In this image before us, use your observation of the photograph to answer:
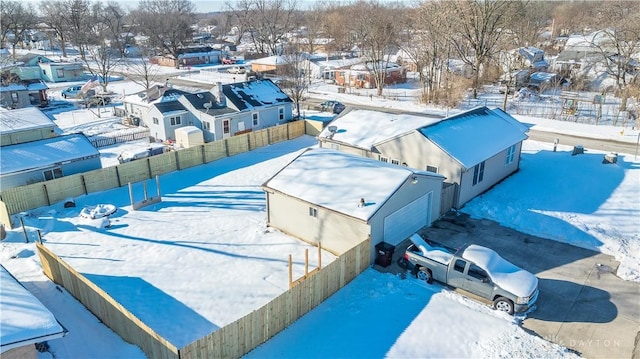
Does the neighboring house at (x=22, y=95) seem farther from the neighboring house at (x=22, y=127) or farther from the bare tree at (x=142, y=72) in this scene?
the neighboring house at (x=22, y=127)

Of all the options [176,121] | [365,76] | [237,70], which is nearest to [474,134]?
[176,121]

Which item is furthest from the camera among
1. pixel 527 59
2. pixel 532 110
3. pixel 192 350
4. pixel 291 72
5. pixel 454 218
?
pixel 527 59

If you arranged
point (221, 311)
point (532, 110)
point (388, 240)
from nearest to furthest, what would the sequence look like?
point (221, 311) → point (388, 240) → point (532, 110)

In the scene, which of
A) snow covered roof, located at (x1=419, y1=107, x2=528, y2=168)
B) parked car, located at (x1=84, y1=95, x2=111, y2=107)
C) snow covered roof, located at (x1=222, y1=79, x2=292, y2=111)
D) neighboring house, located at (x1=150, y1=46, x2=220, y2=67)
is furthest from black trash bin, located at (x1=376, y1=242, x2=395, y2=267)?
neighboring house, located at (x1=150, y1=46, x2=220, y2=67)

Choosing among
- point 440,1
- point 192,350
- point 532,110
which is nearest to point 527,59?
point 440,1

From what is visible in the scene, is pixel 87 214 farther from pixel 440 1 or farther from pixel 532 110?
pixel 440 1

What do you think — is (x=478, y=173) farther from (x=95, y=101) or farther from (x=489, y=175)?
(x=95, y=101)

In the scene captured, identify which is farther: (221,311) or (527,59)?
(527,59)
